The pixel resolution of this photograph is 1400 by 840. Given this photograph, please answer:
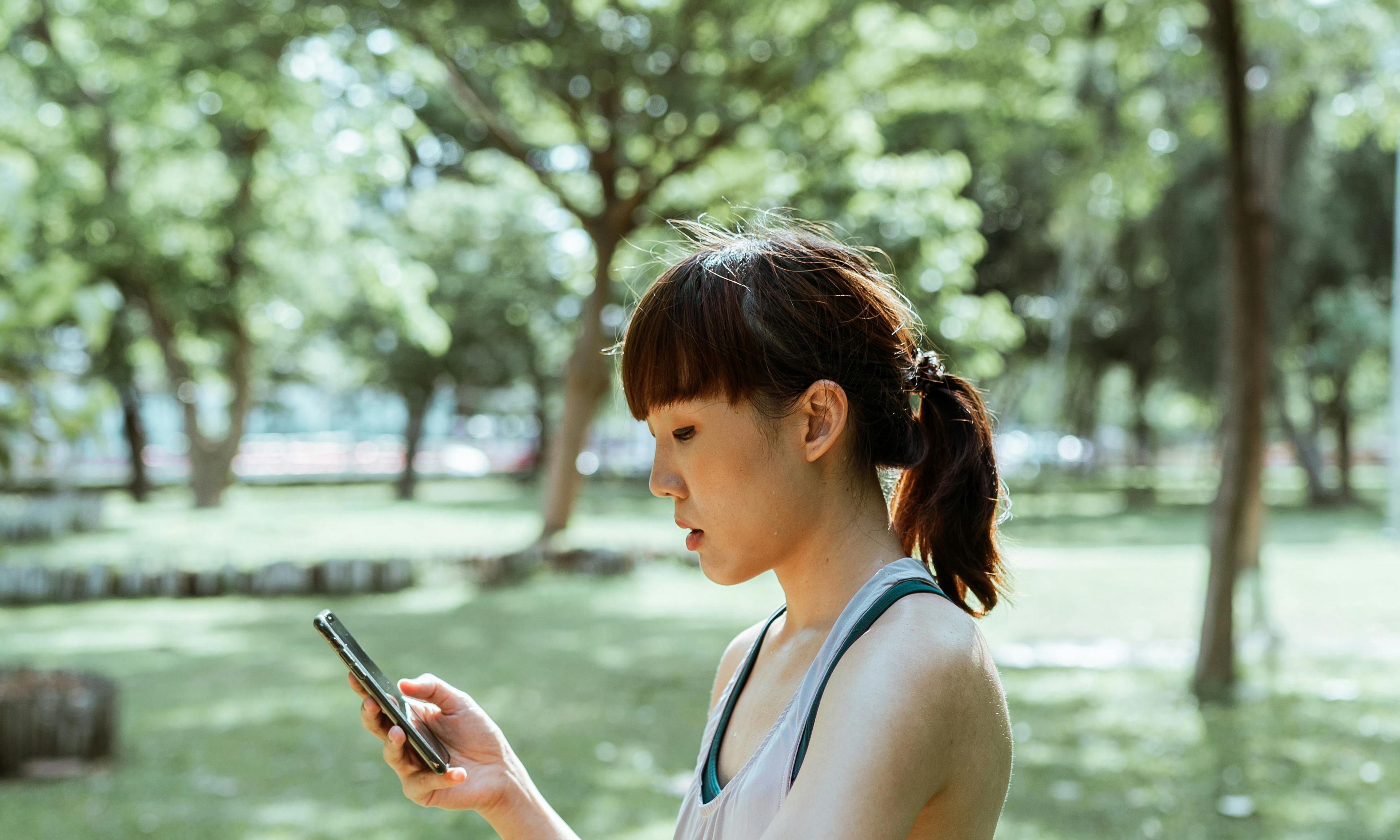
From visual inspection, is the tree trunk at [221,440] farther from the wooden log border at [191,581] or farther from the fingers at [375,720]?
the fingers at [375,720]

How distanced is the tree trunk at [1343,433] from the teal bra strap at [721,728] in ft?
94.7

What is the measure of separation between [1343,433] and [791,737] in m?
32.2

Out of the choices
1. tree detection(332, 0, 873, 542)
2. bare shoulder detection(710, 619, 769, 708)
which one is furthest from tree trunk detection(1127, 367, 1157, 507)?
bare shoulder detection(710, 619, 769, 708)

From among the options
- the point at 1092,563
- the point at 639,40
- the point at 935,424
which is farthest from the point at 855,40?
the point at 935,424

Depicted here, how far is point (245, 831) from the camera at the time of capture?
548 cm

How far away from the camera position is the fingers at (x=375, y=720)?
5.11 feet

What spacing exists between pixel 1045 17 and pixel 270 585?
956 centimetres

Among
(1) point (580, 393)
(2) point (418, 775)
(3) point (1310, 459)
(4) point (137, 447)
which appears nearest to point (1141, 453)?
(3) point (1310, 459)

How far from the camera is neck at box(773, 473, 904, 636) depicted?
1.54m

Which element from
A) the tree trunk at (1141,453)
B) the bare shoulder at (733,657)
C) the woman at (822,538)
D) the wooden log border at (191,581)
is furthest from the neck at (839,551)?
the tree trunk at (1141,453)

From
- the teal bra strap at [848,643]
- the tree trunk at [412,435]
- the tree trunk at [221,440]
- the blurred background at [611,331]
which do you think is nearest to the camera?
the teal bra strap at [848,643]

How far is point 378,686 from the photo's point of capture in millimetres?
1520

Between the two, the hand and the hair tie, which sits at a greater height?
the hair tie

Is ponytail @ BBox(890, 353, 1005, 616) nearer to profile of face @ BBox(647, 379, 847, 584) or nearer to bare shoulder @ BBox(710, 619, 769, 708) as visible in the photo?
profile of face @ BBox(647, 379, 847, 584)
